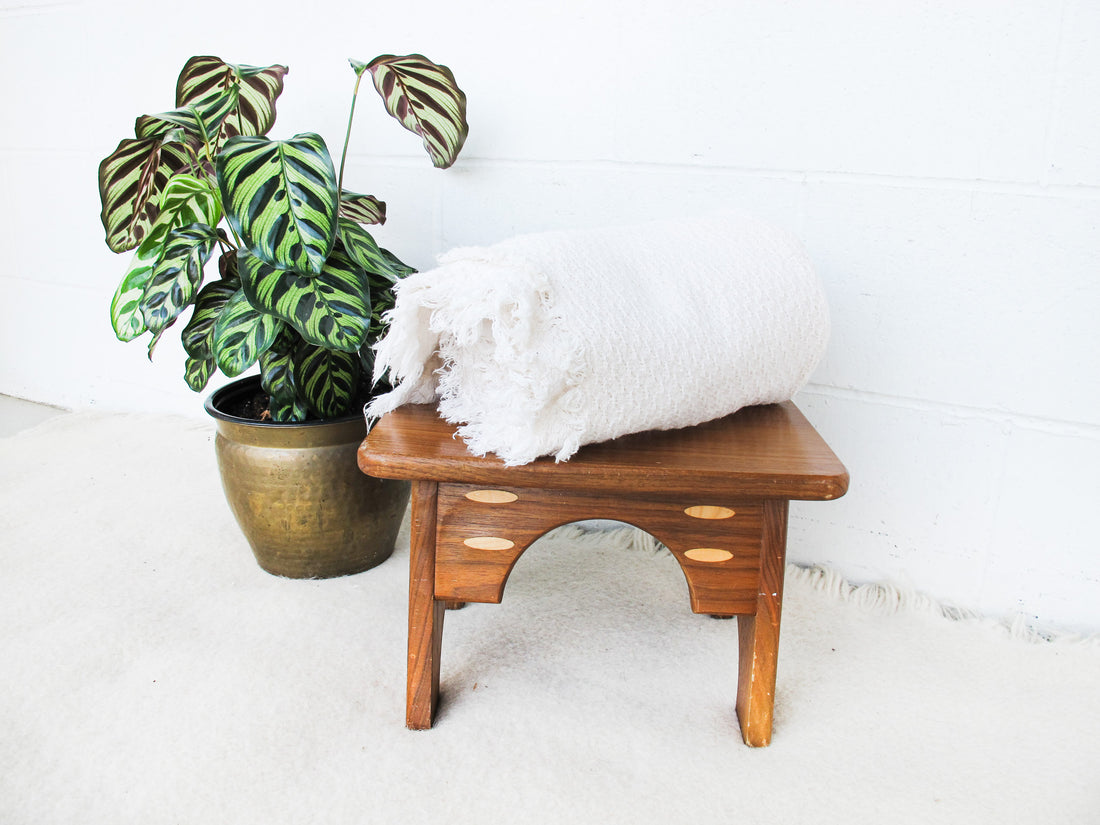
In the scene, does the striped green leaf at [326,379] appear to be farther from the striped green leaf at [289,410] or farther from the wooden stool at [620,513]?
the wooden stool at [620,513]

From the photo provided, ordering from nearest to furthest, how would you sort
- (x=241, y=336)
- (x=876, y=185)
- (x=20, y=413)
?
(x=241, y=336) < (x=876, y=185) < (x=20, y=413)

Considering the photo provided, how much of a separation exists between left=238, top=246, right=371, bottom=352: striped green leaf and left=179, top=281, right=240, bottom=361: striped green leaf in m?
0.17

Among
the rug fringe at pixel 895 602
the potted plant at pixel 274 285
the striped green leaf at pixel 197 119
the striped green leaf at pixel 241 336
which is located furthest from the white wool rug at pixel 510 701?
the striped green leaf at pixel 197 119

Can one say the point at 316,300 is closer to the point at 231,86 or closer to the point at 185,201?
the point at 185,201

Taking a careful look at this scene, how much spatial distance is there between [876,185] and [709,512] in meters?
0.54

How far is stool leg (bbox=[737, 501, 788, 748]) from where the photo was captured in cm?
83

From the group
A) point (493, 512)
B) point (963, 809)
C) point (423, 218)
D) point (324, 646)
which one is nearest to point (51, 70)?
point (423, 218)

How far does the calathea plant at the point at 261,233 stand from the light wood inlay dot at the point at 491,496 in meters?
0.22

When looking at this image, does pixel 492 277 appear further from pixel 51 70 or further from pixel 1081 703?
pixel 51 70

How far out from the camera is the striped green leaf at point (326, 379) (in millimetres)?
1078

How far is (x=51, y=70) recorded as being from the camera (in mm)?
1674

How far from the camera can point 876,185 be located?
3.56ft

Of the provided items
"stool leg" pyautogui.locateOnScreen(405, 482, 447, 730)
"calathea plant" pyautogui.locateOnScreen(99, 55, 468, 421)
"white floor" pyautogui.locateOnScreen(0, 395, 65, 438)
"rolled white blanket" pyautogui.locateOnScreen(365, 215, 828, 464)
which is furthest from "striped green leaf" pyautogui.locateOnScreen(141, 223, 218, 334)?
"white floor" pyautogui.locateOnScreen(0, 395, 65, 438)

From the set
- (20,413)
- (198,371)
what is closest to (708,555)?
(198,371)
